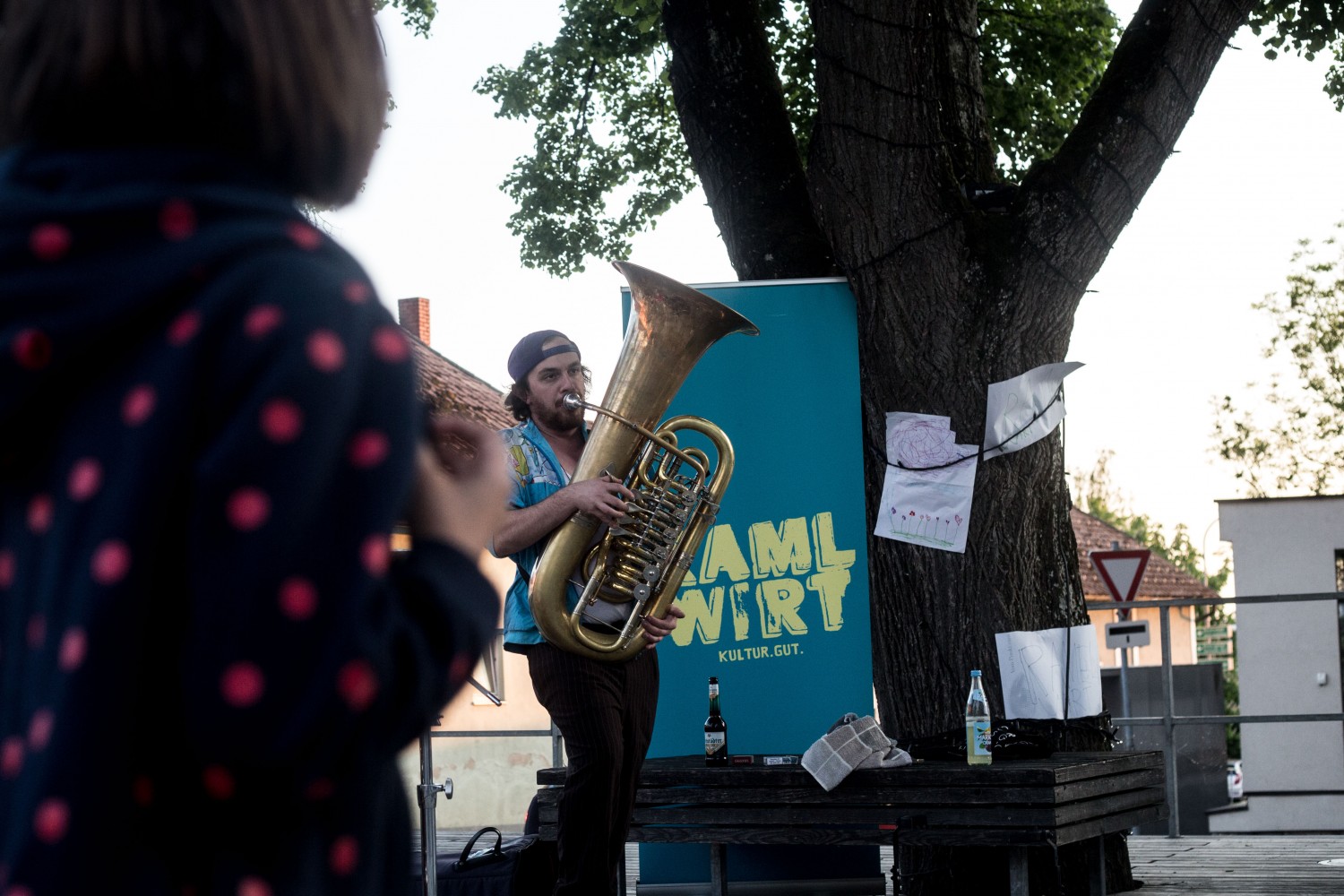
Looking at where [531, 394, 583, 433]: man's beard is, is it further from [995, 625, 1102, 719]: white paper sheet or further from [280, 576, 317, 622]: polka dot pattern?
[280, 576, 317, 622]: polka dot pattern

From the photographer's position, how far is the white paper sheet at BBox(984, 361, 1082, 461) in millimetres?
6120

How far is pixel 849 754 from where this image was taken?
5.09 m

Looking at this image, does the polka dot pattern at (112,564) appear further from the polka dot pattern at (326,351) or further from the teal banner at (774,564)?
the teal banner at (774,564)

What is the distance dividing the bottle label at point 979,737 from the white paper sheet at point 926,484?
1040 mm

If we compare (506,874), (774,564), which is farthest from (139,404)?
(774,564)

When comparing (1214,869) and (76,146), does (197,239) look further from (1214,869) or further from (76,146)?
(1214,869)

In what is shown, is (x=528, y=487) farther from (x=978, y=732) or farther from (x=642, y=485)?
(x=978, y=732)

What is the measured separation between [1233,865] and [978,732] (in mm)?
3096

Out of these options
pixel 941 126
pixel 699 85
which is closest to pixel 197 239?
pixel 941 126

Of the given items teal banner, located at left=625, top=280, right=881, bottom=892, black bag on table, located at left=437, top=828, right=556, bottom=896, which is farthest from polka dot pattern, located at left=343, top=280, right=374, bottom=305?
teal banner, located at left=625, top=280, right=881, bottom=892

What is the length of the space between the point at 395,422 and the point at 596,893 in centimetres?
399

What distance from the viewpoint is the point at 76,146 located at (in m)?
1.12

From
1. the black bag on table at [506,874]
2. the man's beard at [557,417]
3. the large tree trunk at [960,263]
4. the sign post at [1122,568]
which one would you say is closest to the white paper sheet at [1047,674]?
the large tree trunk at [960,263]

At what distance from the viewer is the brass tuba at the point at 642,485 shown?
4.97 m
